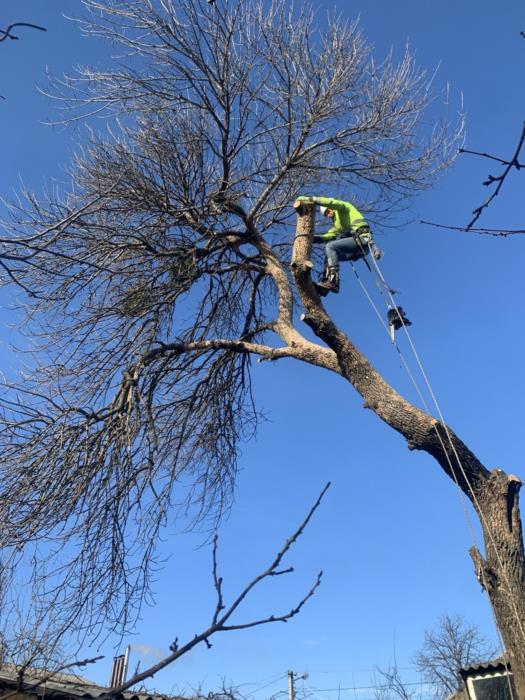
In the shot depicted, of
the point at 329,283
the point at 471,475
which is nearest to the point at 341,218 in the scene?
the point at 329,283

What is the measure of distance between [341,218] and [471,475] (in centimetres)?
268

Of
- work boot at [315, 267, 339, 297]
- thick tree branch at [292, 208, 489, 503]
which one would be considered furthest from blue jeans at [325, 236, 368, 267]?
thick tree branch at [292, 208, 489, 503]

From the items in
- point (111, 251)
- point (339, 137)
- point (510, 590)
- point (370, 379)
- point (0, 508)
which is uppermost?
point (339, 137)

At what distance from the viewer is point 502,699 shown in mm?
9789

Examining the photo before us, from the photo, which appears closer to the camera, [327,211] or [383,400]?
[383,400]

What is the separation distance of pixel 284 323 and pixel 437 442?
1.92 m

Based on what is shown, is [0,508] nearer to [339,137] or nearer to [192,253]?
[192,253]

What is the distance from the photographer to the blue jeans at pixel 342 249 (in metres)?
5.91

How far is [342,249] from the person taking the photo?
5977 mm

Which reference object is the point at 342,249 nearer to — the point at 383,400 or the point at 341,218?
the point at 341,218

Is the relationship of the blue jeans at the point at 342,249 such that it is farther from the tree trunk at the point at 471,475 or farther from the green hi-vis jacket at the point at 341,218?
the tree trunk at the point at 471,475

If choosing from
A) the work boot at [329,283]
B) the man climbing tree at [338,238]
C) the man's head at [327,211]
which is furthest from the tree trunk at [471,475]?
the man's head at [327,211]

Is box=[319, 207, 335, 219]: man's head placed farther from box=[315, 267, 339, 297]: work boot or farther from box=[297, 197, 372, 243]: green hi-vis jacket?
box=[315, 267, 339, 297]: work boot

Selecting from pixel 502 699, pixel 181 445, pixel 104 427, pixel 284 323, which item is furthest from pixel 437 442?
pixel 502 699
